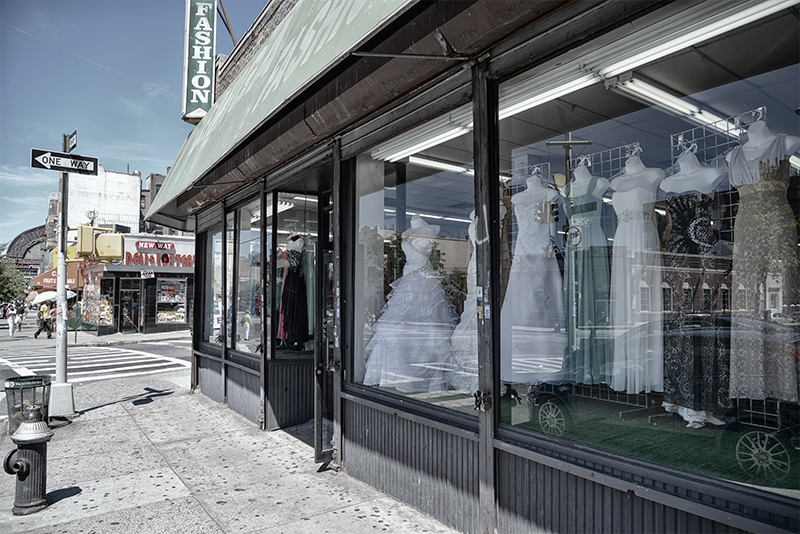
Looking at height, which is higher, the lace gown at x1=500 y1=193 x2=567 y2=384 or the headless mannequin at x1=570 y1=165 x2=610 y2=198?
the headless mannequin at x1=570 y1=165 x2=610 y2=198

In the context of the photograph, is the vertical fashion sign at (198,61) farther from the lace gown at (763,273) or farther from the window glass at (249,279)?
the lace gown at (763,273)

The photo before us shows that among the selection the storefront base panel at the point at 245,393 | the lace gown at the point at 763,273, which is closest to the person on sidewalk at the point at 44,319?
the storefront base panel at the point at 245,393

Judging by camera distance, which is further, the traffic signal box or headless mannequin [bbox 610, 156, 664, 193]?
the traffic signal box

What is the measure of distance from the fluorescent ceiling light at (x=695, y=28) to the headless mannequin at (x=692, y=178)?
0.86m

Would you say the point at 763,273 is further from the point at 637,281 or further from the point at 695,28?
the point at 695,28

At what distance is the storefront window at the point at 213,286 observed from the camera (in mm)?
9273

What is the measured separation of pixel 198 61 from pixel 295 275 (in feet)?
17.9

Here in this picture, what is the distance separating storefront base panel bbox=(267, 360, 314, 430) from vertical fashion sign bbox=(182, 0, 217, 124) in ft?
19.2

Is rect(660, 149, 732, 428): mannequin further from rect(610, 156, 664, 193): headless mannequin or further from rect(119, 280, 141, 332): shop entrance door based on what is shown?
rect(119, 280, 141, 332): shop entrance door

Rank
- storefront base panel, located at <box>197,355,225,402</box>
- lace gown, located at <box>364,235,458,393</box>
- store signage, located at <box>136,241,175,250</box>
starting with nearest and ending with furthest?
1. lace gown, located at <box>364,235,458,393</box>
2. storefront base panel, located at <box>197,355,225,402</box>
3. store signage, located at <box>136,241,175,250</box>

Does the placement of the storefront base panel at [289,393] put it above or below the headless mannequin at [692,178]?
below

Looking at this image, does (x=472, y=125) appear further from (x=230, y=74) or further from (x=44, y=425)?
(x=230, y=74)

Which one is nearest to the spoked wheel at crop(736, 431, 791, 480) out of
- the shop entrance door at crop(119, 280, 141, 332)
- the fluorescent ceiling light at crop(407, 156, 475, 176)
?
the fluorescent ceiling light at crop(407, 156, 475, 176)

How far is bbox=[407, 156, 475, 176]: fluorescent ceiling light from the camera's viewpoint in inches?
167
